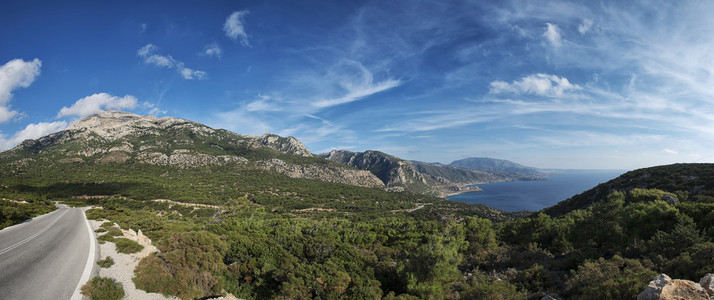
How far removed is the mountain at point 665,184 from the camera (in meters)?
46.9

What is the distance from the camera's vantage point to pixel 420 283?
1633 centimetres

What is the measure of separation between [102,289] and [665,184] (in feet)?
303

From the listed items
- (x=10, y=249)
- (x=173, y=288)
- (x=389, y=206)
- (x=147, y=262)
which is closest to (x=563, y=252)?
(x=173, y=288)

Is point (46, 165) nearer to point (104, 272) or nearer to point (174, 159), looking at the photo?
point (174, 159)

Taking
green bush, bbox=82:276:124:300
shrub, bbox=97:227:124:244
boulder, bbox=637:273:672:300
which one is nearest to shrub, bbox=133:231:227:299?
green bush, bbox=82:276:124:300

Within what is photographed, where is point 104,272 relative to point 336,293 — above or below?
above

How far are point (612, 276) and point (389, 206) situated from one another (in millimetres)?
106230

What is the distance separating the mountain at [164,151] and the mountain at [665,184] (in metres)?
128

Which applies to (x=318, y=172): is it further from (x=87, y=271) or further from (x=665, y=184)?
(x=87, y=271)

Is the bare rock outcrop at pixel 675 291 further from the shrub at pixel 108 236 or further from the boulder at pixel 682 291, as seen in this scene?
the shrub at pixel 108 236

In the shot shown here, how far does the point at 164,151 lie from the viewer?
136 m

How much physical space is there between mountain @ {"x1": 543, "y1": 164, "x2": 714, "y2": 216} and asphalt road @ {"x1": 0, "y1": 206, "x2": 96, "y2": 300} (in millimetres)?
73089

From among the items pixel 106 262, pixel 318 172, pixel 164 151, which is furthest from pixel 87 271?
pixel 318 172

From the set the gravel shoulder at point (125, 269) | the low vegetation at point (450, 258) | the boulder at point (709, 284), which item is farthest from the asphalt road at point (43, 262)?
the boulder at point (709, 284)
